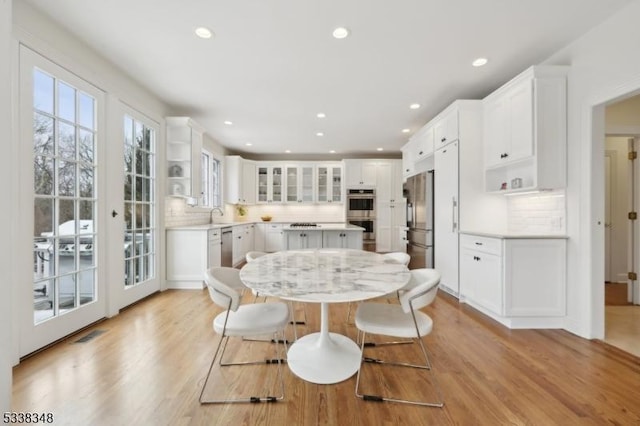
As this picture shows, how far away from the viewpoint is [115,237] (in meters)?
3.01

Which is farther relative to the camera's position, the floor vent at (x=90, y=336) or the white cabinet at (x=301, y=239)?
the white cabinet at (x=301, y=239)

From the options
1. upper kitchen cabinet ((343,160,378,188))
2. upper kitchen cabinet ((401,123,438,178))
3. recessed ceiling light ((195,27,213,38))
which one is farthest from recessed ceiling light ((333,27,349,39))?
upper kitchen cabinet ((343,160,378,188))

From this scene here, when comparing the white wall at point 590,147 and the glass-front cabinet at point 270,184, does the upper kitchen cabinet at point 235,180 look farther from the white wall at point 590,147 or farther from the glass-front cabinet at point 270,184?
the white wall at point 590,147

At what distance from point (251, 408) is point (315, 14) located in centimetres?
271

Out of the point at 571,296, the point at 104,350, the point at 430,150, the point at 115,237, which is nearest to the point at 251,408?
the point at 104,350

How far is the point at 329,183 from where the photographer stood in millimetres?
7234

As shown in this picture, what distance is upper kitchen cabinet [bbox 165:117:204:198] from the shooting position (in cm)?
411

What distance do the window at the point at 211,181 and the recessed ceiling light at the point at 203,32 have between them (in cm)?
329

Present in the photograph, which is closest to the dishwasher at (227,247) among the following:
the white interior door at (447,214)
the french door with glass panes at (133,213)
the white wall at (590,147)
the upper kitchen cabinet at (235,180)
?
the french door with glass panes at (133,213)

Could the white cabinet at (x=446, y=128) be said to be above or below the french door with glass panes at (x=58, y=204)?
above

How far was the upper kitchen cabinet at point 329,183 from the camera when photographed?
7.22 m

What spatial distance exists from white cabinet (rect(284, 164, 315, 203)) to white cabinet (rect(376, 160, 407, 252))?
5.52ft

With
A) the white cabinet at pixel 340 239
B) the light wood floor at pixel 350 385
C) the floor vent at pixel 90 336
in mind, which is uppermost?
the white cabinet at pixel 340 239

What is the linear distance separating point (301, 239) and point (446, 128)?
2.51 metres
